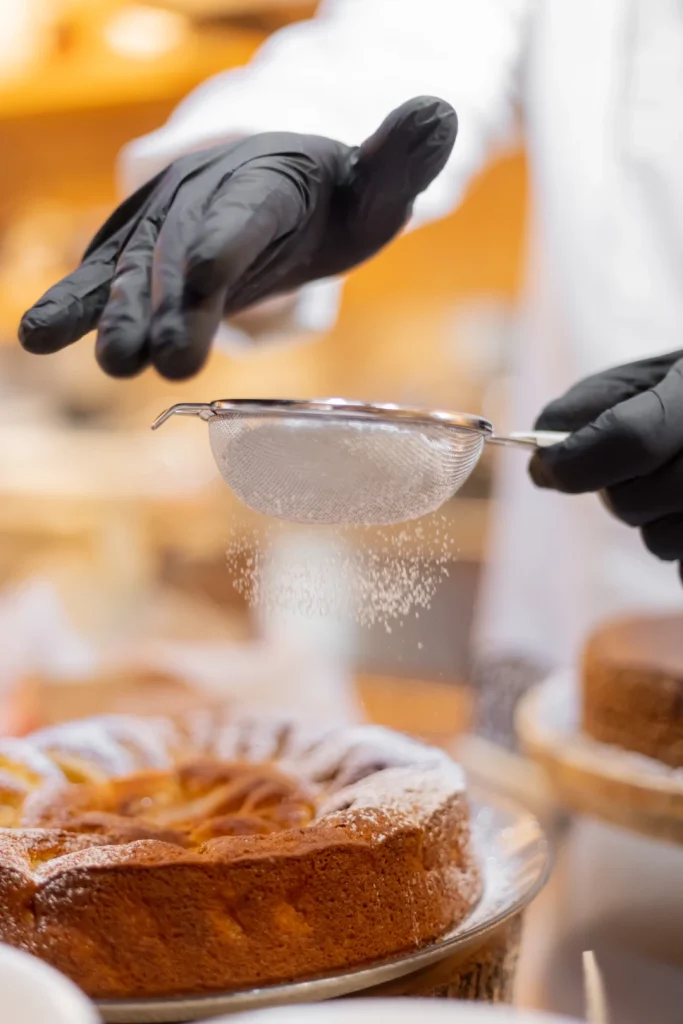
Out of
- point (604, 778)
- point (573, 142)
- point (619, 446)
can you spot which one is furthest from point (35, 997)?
point (573, 142)

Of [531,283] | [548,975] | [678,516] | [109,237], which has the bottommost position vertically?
[548,975]

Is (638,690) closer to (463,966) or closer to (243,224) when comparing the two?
(463,966)

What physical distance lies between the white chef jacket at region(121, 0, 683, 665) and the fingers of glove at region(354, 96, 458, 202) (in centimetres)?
38

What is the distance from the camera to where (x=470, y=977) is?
545 millimetres

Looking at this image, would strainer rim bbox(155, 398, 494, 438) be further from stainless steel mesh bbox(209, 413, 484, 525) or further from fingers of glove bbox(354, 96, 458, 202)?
fingers of glove bbox(354, 96, 458, 202)

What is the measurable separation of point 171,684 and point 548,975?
0.56 metres

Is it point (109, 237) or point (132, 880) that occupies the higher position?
point (109, 237)

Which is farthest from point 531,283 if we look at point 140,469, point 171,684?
point 140,469

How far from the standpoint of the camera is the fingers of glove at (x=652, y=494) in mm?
608

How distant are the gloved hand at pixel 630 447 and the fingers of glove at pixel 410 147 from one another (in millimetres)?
157

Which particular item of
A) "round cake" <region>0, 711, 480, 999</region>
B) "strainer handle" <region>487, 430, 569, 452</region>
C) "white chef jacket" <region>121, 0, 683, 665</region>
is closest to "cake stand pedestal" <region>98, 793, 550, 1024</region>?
"round cake" <region>0, 711, 480, 999</region>

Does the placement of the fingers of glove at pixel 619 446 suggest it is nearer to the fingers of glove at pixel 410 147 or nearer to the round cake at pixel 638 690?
the fingers of glove at pixel 410 147

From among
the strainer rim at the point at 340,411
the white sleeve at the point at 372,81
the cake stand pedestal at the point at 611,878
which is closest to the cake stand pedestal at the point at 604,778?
the cake stand pedestal at the point at 611,878

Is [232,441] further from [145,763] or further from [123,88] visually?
[123,88]
